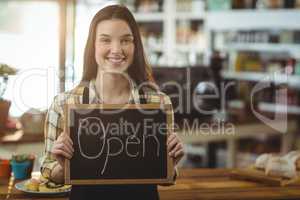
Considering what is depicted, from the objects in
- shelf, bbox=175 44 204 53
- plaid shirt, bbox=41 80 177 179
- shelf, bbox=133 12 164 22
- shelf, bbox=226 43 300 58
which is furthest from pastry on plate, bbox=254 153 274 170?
shelf, bbox=133 12 164 22

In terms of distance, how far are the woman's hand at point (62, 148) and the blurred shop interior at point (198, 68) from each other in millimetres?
532

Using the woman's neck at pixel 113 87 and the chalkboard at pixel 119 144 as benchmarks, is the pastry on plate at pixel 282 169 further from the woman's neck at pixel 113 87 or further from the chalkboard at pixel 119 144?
the woman's neck at pixel 113 87

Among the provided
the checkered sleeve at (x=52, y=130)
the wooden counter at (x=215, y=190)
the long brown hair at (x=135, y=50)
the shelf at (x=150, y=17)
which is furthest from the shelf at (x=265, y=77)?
the checkered sleeve at (x=52, y=130)

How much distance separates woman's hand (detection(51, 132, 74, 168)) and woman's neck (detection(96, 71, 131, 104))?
0.52 feet

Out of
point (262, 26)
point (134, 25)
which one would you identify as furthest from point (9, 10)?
point (134, 25)

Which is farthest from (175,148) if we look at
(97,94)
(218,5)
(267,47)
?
(218,5)

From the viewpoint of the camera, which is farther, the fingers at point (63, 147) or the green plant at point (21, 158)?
the green plant at point (21, 158)

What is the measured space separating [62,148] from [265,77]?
3.67 meters

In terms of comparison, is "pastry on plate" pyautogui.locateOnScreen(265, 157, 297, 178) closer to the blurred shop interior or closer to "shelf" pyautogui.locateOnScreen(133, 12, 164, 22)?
the blurred shop interior

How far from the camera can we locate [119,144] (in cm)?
173

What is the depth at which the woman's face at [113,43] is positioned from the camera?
1.68 m

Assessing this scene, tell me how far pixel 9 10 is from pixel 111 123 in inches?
100

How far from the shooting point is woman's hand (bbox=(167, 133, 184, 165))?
169 centimetres

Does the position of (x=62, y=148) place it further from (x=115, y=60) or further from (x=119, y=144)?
(x=115, y=60)
